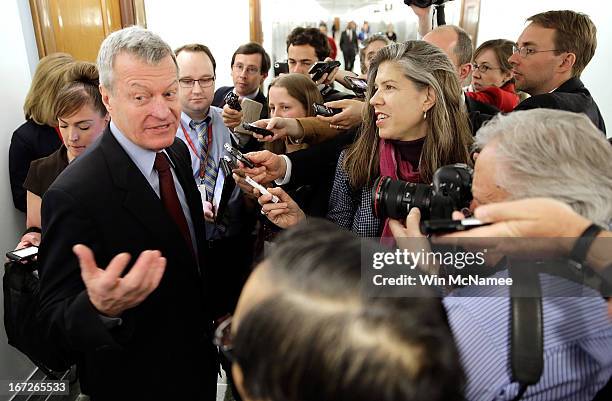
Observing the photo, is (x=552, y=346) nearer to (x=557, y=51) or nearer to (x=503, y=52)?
(x=557, y=51)

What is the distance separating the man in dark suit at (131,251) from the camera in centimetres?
96

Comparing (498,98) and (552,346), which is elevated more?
(498,98)

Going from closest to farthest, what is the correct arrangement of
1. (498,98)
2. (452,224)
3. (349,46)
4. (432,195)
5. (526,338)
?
(526,338) < (452,224) < (432,195) < (498,98) < (349,46)

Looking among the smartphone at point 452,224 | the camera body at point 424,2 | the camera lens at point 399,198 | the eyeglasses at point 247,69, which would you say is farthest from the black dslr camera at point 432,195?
the eyeglasses at point 247,69

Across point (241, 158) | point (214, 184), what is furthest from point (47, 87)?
point (241, 158)

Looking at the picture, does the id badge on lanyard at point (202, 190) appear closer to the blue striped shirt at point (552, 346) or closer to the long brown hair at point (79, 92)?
the long brown hair at point (79, 92)

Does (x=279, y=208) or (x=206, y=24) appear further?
(x=206, y=24)

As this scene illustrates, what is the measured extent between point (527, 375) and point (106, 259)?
0.98 meters

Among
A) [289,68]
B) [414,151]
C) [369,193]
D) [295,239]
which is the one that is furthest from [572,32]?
[295,239]

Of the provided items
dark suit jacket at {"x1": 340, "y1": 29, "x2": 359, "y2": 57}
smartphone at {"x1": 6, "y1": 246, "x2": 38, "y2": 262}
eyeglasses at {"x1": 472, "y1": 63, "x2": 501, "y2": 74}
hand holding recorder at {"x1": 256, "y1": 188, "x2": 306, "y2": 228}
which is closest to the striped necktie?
hand holding recorder at {"x1": 256, "y1": 188, "x2": 306, "y2": 228}

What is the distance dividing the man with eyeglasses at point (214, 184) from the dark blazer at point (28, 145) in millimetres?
558

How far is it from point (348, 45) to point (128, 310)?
9.63m

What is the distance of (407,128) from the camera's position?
1.49m

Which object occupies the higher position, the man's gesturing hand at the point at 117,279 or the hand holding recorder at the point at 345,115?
the hand holding recorder at the point at 345,115
